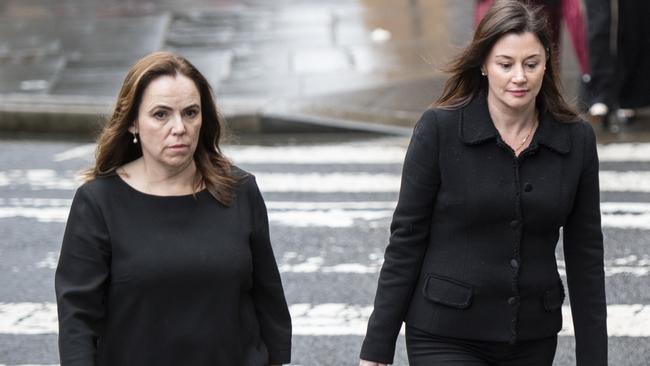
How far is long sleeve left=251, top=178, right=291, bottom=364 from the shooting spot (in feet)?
13.6

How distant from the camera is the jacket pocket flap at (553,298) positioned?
4281 millimetres

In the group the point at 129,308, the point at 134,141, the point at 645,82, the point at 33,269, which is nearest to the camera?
the point at 129,308

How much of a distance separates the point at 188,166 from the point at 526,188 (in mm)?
1048

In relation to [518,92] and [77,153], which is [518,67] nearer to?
[518,92]

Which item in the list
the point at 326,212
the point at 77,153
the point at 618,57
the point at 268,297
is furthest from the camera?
the point at 618,57

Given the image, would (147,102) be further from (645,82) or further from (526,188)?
(645,82)

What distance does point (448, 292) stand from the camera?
14.0ft

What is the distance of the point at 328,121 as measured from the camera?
11.9 m

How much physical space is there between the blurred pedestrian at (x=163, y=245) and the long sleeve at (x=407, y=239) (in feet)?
1.33

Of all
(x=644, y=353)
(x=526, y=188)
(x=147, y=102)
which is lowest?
(x=644, y=353)

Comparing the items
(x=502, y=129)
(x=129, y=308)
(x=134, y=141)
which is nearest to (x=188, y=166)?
(x=134, y=141)

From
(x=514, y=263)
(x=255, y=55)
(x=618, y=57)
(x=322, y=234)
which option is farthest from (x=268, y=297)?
(x=255, y=55)

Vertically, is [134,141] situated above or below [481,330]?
above

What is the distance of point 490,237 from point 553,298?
0.28 meters
